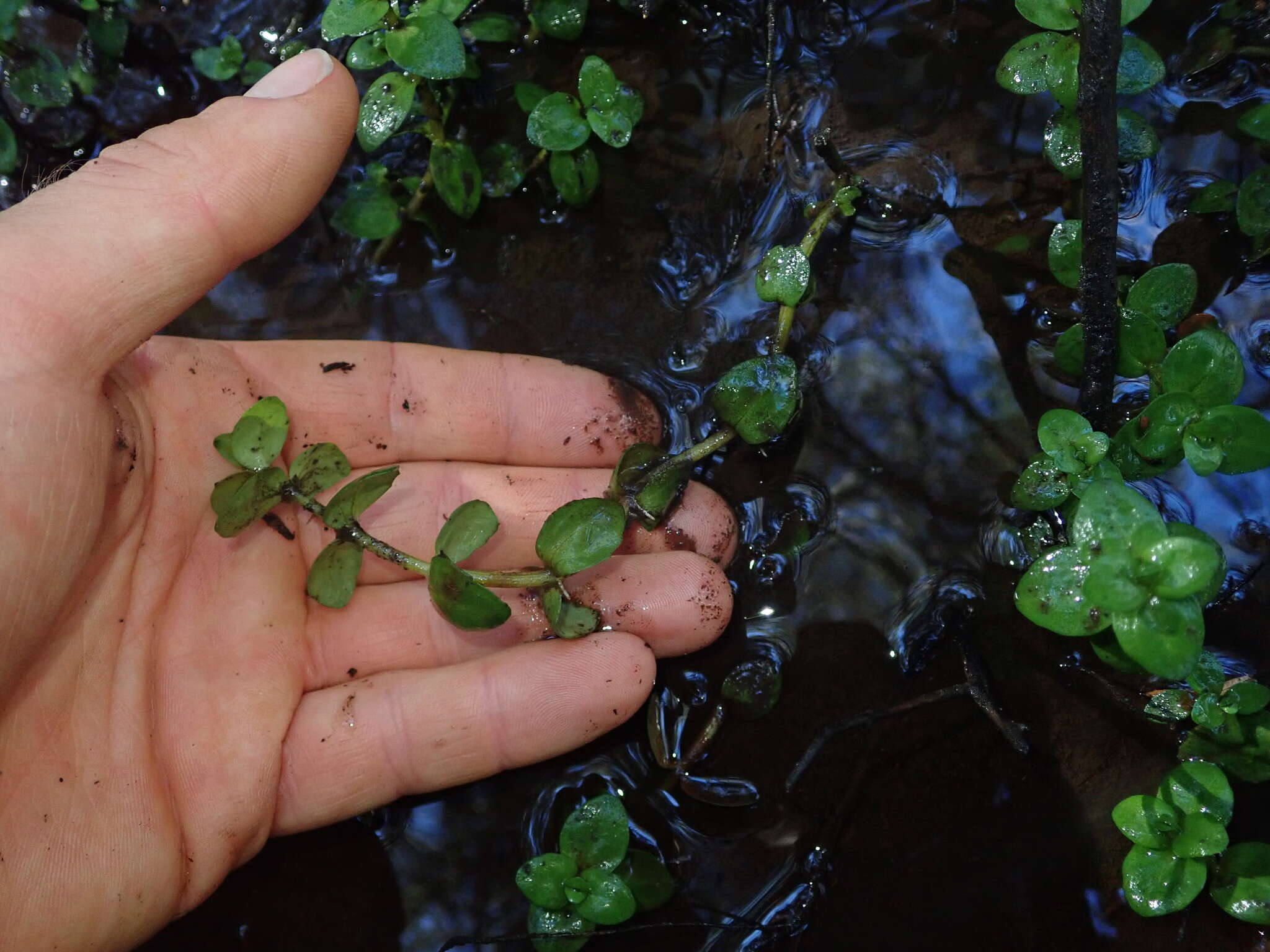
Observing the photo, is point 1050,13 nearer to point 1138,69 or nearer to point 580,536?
point 1138,69

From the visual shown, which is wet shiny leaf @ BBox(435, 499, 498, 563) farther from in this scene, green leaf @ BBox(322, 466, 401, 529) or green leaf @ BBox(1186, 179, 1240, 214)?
green leaf @ BBox(1186, 179, 1240, 214)

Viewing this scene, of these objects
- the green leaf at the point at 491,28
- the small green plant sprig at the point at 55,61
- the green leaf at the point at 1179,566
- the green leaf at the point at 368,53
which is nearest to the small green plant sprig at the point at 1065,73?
the green leaf at the point at 1179,566

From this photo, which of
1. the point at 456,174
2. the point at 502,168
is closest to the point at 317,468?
the point at 456,174

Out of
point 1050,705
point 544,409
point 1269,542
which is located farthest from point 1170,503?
point 544,409

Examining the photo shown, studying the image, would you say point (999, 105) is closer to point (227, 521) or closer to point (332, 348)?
point (332, 348)

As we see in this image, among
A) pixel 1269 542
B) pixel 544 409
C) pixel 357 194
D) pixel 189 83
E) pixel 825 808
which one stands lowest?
pixel 825 808

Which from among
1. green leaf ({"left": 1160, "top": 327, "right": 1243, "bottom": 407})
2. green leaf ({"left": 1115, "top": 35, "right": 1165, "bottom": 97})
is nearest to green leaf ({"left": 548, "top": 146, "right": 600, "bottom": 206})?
green leaf ({"left": 1115, "top": 35, "right": 1165, "bottom": 97})
